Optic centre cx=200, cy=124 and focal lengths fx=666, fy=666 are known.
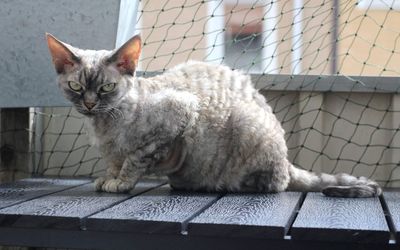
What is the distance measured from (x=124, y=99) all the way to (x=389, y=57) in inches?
76.3

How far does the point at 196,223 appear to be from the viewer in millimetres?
1955

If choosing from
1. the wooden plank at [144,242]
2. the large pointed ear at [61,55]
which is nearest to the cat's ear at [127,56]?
the large pointed ear at [61,55]

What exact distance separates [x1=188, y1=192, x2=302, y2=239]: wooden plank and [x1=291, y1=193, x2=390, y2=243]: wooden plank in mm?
46

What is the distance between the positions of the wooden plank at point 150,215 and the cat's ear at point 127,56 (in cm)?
51

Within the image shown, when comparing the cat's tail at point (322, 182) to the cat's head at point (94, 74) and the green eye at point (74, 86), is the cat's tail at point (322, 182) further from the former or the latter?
the green eye at point (74, 86)

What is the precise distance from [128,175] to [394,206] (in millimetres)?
1031

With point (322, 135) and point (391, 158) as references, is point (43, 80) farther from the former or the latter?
point (391, 158)

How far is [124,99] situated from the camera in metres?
2.63

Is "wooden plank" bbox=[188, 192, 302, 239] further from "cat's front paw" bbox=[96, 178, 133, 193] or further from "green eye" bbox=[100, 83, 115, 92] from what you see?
"green eye" bbox=[100, 83, 115, 92]

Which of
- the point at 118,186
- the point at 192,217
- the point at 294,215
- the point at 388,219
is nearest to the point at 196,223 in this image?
the point at 192,217

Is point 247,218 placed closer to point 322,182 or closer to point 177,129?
point 177,129

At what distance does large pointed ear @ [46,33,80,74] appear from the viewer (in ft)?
8.38

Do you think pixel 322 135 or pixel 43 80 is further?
pixel 322 135

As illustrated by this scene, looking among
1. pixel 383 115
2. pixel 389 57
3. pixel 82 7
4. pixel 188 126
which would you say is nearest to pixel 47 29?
pixel 82 7
